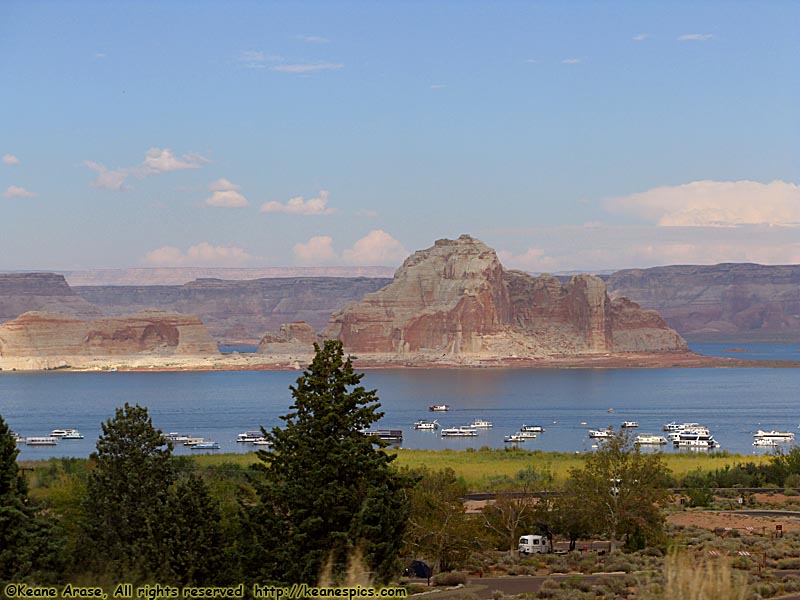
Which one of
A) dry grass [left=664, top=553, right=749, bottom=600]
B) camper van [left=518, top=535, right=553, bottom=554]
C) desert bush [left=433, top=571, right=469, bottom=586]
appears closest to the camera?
dry grass [left=664, top=553, right=749, bottom=600]

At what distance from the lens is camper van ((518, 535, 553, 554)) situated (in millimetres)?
28062

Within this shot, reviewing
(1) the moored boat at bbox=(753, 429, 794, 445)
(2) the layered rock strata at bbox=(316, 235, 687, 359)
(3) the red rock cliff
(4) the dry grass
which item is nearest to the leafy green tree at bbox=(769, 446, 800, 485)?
(1) the moored boat at bbox=(753, 429, 794, 445)

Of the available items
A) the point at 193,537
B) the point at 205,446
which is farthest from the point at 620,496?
the point at 205,446

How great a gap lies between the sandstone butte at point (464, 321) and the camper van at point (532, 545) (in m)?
144

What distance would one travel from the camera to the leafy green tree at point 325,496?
56.6 ft

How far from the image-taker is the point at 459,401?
10900 centimetres

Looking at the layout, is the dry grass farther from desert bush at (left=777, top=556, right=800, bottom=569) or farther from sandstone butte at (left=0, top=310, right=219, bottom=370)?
sandstone butte at (left=0, top=310, right=219, bottom=370)

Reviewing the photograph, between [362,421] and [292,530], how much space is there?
2.08 meters

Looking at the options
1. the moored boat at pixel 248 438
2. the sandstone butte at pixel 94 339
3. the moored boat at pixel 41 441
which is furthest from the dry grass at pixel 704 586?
the sandstone butte at pixel 94 339

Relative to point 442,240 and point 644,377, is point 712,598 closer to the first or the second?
point 644,377

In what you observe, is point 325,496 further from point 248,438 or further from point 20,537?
point 248,438

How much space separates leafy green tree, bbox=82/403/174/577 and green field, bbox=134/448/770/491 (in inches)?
886

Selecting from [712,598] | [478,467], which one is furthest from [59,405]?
[712,598]

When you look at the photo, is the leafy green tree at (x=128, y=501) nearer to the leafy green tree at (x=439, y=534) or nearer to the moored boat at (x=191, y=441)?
the leafy green tree at (x=439, y=534)
